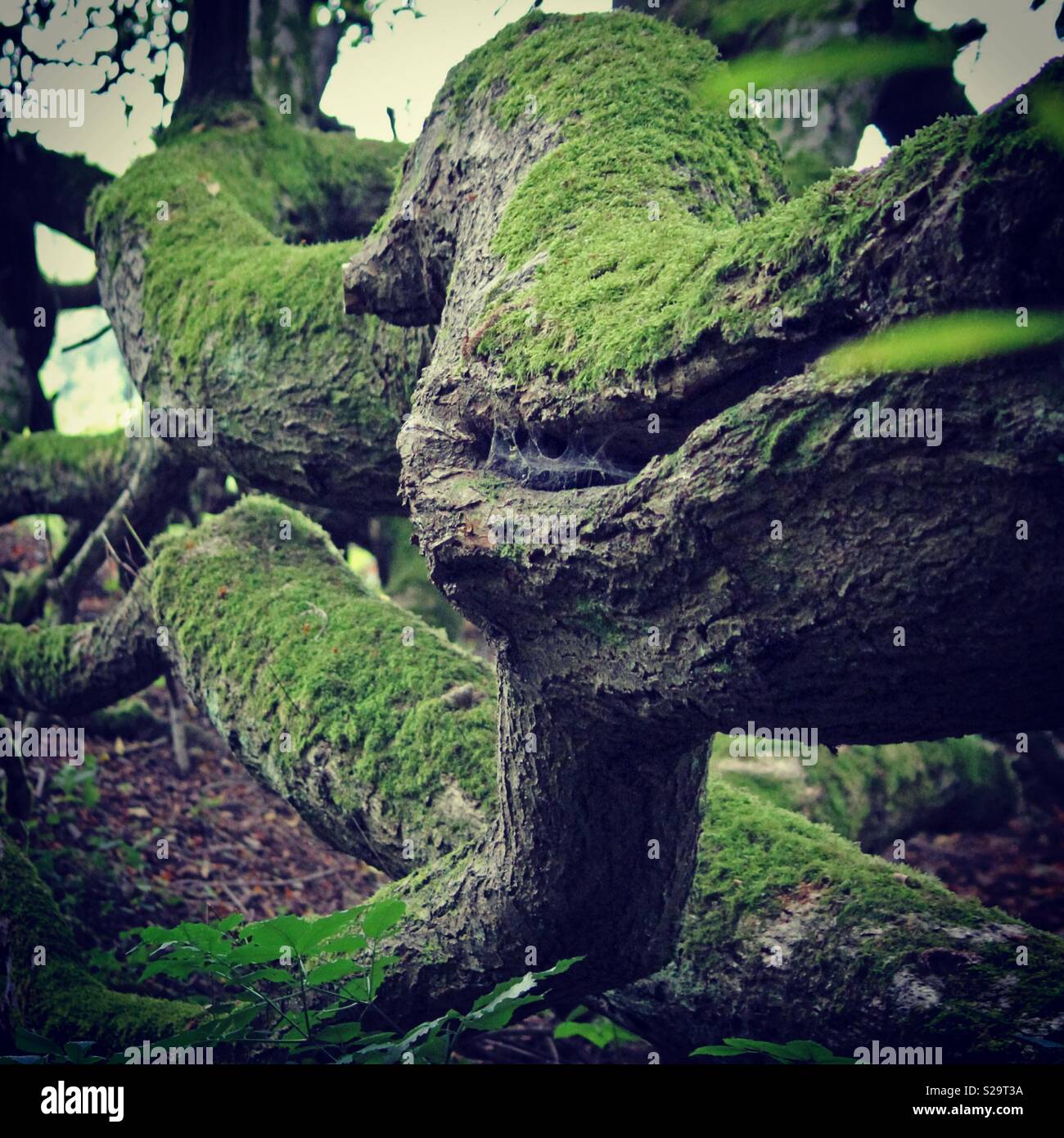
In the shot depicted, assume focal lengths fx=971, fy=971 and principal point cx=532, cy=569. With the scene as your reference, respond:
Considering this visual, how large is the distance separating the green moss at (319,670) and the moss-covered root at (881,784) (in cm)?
205

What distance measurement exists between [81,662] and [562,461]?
4.13 metres

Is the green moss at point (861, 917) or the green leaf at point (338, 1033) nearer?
the green leaf at point (338, 1033)

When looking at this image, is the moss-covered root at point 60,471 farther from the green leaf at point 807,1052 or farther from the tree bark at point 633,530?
the green leaf at point 807,1052

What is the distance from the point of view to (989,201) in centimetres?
170

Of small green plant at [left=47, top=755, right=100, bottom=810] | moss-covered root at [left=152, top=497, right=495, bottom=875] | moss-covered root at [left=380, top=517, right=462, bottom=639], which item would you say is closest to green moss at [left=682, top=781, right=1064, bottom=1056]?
moss-covered root at [left=152, top=497, right=495, bottom=875]

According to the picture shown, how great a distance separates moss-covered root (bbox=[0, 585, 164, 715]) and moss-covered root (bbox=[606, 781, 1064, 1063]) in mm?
3276

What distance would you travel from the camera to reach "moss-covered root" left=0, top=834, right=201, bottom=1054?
152 inches

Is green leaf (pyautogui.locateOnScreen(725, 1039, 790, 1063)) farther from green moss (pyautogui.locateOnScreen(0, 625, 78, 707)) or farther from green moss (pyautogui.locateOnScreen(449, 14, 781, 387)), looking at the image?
green moss (pyautogui.locateOnScreen(0, 625, 78, 707))

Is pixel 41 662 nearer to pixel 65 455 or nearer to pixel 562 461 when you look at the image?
pixel 65 455

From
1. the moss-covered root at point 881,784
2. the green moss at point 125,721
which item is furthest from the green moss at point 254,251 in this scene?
the green moss at point 125,721

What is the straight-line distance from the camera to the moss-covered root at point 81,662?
5.46 metres
